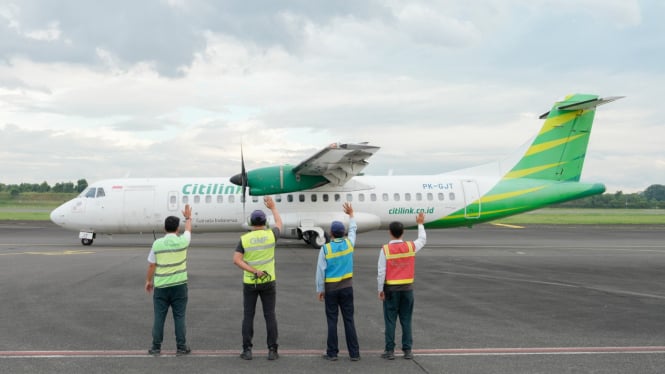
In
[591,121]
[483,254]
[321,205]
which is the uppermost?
[591,121]

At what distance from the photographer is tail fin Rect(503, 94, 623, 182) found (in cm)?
2280

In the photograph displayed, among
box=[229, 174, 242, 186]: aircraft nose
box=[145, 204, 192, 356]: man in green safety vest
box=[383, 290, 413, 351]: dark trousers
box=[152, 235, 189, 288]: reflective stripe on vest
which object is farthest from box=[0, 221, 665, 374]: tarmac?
box=[229, 174, 242, 186]: aircraft nose

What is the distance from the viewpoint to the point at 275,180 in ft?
69.4

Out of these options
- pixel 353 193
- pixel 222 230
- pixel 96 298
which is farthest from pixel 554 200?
pixel 96 298

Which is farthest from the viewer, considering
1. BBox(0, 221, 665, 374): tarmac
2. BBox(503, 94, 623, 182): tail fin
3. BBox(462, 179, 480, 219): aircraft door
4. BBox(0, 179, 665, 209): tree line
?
BBox(0, 179, 665, 209): tree line

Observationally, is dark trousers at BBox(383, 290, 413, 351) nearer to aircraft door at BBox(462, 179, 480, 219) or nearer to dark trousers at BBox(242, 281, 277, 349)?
dark trousers at BBox(242, 281, 277, 349)

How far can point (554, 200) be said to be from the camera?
22344 mm

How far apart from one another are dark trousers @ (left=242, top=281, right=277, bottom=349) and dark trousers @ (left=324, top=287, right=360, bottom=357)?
0.69 meters

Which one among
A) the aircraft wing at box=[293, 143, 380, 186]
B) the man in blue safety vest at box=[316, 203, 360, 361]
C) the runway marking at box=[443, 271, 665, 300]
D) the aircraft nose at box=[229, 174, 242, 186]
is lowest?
the runway marking at box=[443, 271, 665, 300]

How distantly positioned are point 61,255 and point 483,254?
15626 mm

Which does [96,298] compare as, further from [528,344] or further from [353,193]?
[353,193]

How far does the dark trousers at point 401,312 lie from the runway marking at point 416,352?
32 cm

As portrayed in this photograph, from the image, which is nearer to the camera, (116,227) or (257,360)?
(257,360)

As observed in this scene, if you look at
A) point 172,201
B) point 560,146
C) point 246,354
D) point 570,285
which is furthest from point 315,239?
point 246,354
